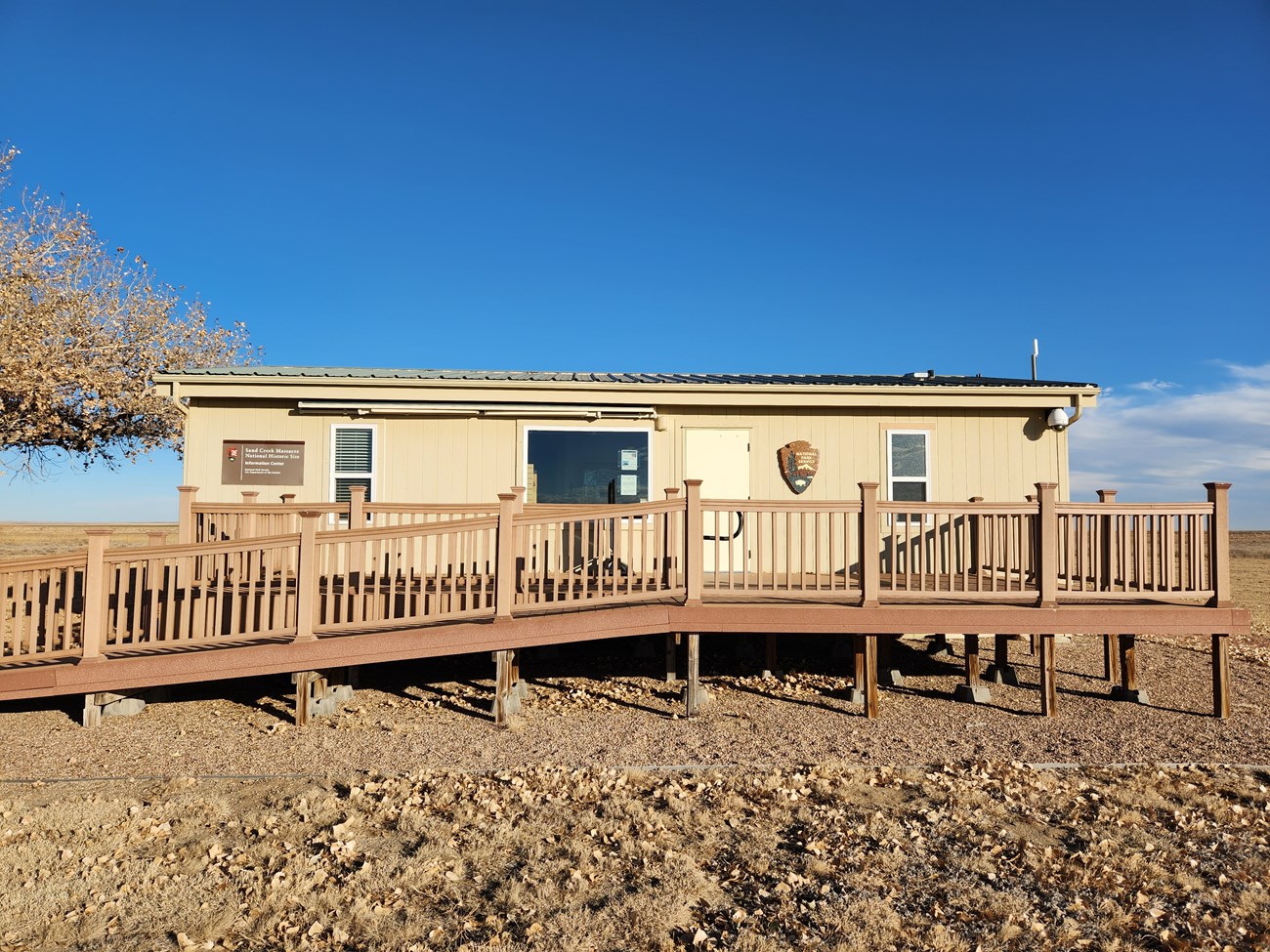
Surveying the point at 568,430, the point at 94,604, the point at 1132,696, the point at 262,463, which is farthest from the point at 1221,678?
the point at 262,463

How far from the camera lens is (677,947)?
377 cm

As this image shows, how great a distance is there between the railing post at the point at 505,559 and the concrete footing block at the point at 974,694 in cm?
473

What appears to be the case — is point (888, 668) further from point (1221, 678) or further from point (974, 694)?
point (1221, 678)

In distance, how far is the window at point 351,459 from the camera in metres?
10.5

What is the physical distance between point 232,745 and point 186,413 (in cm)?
502

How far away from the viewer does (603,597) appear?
767 cm

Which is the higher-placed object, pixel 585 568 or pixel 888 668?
pixel 585 568

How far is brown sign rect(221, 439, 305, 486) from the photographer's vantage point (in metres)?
10.4

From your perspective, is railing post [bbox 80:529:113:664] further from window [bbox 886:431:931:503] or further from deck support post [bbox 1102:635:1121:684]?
deck support post [bbox 1102:635:1121:684]

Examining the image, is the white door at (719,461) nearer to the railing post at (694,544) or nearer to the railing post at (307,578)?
the railing post at (694,544)

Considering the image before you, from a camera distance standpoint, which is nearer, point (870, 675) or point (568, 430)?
point (870, 675)

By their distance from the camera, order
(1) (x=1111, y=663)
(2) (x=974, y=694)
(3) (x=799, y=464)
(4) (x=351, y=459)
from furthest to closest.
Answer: (3) (x=799, y=464) → (4) (x=351, y=459) → (1) (x=1111, y=663) → (2) (x=974, y=694)

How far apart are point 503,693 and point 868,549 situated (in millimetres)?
3635

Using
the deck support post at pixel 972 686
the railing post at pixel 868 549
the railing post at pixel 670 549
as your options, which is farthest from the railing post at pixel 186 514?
the deck support post at pixel 972 686
